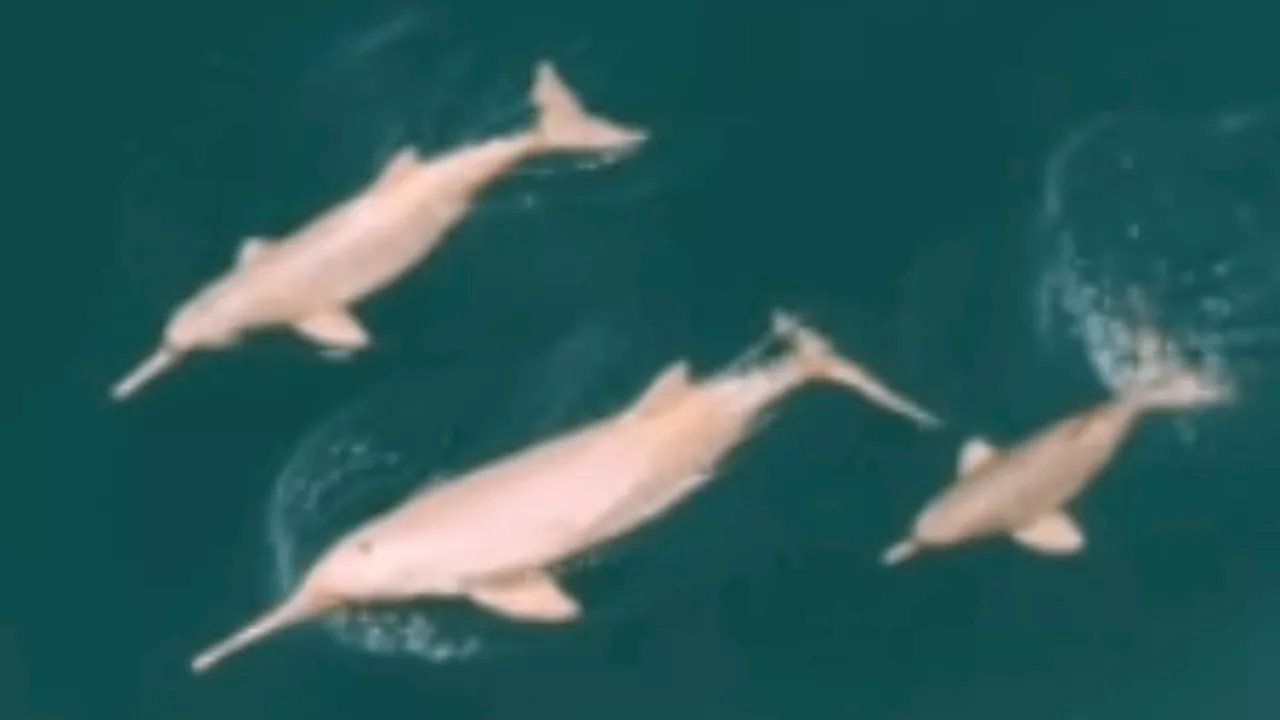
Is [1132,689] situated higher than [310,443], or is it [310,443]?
[310,443]

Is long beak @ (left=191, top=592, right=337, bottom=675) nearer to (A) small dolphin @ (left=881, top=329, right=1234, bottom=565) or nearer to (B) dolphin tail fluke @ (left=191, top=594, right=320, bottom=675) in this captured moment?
(B) dolphin tail fluke @ (left=191, top=594, right=320, bottom=675)

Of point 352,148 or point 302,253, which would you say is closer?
point 302,253

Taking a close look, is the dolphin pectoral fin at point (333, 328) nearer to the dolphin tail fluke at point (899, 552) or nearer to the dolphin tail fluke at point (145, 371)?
the dolphin tail fluke at point (145, 371)

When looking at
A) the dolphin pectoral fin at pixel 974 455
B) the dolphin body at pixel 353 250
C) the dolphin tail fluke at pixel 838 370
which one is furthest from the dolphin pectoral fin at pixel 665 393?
the dolphin body at pixel 353 250

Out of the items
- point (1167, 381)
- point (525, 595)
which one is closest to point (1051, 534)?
point (1167, 381)

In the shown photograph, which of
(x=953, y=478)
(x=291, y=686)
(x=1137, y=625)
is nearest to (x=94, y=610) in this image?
(x=291, y=686)

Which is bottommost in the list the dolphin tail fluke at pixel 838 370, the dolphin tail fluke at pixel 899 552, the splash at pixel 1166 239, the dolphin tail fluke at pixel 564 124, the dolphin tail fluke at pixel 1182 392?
the dolphin tail fluke at pixel 899 552

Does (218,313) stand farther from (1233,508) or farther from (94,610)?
(1233,508)
